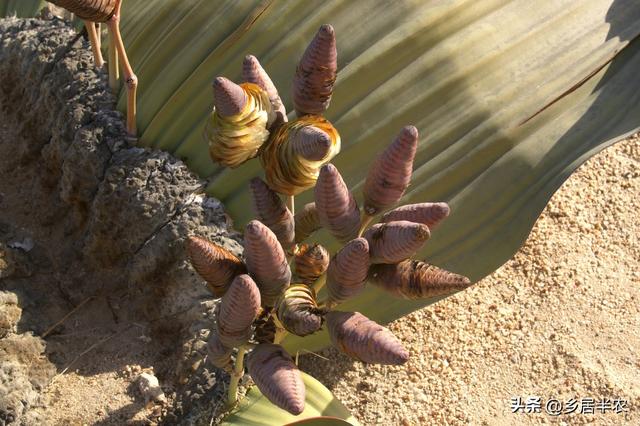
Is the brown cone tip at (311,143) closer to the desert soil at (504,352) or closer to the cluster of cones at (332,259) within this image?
the cluster of cones at (332,259)

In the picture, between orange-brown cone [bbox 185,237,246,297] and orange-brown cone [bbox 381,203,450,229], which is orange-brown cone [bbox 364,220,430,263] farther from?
orange-brown cone [bbox 185,237,246,297]

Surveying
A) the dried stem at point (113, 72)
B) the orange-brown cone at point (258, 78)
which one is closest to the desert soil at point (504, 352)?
the dried stem at point (113, 72)

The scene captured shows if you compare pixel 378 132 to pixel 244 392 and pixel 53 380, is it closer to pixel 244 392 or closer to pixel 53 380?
pixel 244 392

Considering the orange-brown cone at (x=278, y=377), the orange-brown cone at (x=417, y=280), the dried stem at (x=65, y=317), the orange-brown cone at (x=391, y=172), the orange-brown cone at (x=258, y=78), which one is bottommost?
the dried stem at (x=65, y=317)

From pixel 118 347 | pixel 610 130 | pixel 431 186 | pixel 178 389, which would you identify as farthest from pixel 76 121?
pixel 610 130

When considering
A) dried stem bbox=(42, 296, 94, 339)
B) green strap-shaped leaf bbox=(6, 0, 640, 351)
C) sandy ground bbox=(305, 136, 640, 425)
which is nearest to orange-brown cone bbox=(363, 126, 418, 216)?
green strap-shaped leaf bbox=(6, 0, 640, 351)

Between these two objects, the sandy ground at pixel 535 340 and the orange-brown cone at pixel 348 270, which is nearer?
the orange-brown cone at pixel 348 270

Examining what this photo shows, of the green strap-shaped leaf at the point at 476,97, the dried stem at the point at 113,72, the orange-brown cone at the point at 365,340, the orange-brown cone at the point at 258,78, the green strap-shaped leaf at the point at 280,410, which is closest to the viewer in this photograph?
the orange-brown cone at the point at 365,340

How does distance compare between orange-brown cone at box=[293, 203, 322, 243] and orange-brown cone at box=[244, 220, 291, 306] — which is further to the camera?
orange-brown cone at box=[293, 203, 322, 243]
